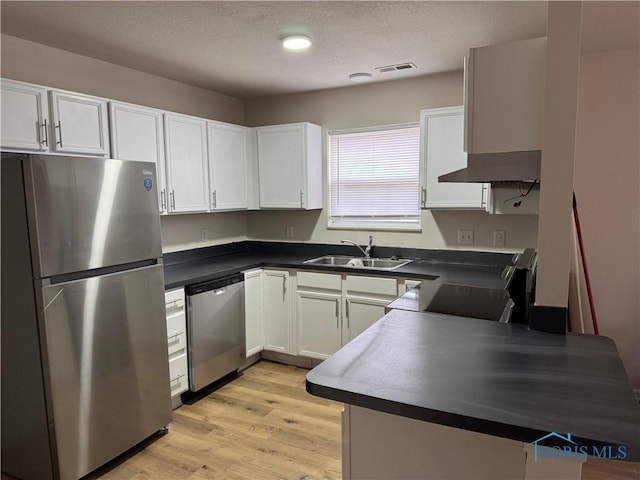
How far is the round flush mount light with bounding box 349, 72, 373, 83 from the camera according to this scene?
3.31m

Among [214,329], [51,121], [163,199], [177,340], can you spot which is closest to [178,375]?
[177,340]

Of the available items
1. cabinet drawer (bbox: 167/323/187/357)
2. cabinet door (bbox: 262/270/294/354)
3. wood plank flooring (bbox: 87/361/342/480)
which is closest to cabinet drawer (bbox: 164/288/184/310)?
cabinet drawer (bbox: 167/323/187/357)

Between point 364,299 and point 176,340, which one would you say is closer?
point 176,340

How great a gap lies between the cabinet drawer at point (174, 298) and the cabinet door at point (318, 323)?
3.26 feet

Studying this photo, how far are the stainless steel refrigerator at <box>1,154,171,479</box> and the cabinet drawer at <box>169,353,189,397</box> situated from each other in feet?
1.08

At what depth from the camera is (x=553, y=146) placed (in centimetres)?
139

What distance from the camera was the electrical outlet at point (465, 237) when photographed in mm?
3391

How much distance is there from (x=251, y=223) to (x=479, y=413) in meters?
3.58

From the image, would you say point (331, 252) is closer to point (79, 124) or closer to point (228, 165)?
Result: point (228, 165)

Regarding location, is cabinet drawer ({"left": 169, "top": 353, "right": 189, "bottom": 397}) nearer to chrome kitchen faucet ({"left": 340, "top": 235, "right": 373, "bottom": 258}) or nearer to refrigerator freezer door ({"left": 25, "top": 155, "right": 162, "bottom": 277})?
refrigerator freezer door ({"left": 25, "top": 155, "right": 162, "bottom": 277})

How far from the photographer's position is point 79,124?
2516mm

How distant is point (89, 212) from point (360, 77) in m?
2.22

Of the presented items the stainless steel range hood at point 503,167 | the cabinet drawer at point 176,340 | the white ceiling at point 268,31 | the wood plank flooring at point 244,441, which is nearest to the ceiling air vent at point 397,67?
the white ceiling at point 268,31
